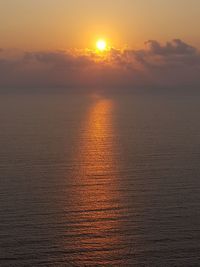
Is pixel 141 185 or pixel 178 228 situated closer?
pixel 178 228

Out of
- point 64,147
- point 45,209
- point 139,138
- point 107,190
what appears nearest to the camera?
point 45,209

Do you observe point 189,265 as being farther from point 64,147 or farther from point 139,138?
point 139,138

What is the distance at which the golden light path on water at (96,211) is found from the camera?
40.3m

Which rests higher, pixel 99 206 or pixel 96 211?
pixel 99 206

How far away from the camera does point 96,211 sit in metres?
51.9

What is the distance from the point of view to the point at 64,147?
99.1m

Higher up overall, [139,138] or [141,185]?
[139,138]

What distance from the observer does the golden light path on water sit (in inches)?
1586

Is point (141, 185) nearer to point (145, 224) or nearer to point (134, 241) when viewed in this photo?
point (145, 224)

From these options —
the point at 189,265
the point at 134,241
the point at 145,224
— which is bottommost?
the point at 189,265

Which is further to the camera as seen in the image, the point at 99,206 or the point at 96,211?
the point at 99,206

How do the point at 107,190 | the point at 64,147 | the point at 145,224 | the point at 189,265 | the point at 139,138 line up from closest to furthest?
the point at 189,265
the point at 145,224
the point at 107,190
the point at 64,147
the point at 139,138

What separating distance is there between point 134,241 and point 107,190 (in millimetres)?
18334

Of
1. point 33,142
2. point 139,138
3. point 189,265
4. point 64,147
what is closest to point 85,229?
point 189,265
